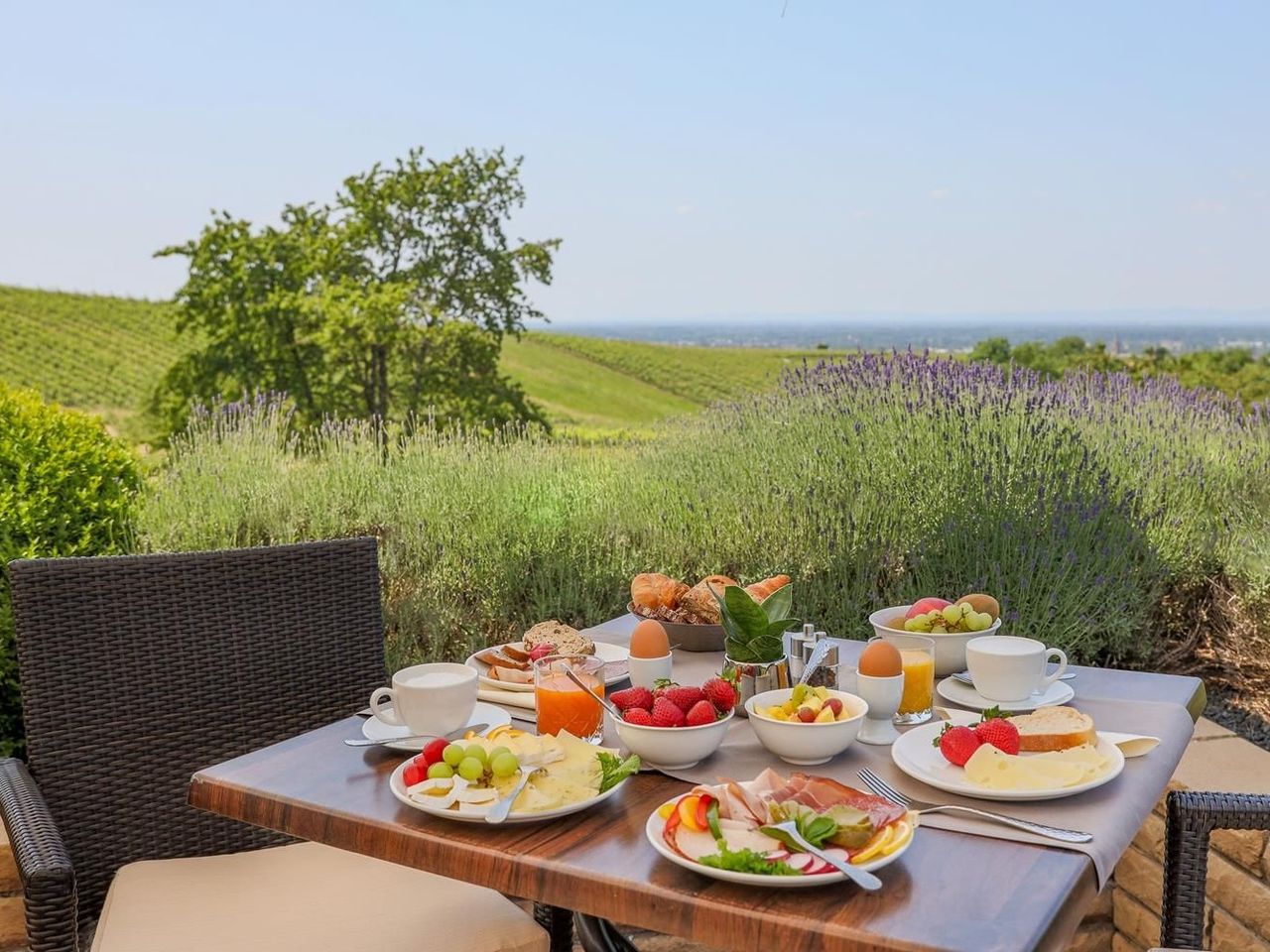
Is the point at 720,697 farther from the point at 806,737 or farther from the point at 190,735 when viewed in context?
the point at 190,735

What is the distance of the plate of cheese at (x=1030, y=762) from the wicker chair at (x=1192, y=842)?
9.8 inches

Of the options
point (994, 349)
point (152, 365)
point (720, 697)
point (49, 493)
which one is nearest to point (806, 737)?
point (720, 697)

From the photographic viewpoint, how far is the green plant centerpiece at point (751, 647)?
1.69 m

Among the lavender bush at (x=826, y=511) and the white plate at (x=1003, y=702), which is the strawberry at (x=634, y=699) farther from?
the lavender bush at (x=826, y=511)

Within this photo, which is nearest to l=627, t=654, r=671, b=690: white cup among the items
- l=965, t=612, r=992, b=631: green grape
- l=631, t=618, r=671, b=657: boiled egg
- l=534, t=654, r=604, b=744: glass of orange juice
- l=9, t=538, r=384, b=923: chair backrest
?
l=631, t=618, r=671, b=657: boiled egg

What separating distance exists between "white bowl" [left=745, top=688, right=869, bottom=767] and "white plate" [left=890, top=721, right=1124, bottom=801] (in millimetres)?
68

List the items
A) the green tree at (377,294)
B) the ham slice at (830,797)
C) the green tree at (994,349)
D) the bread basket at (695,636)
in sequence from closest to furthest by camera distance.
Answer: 1. the ham slice at (830,797)
2. the bread basket at (695,636)
3. the green tree at (994,349)
4. the green tree at (377,294)

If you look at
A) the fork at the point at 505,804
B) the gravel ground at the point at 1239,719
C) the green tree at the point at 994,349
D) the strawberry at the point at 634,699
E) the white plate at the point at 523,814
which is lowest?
the gravel ground at the point at 1239,719

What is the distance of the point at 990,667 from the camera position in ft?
5.72

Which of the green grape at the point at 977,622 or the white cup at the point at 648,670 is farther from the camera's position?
the green grape at the point at 977,622

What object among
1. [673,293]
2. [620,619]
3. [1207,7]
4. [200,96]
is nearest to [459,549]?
[620,619]

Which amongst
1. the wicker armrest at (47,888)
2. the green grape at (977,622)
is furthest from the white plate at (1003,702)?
the wicker armrest at (47,888)

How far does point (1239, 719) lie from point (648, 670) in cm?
233

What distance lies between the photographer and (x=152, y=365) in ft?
106
